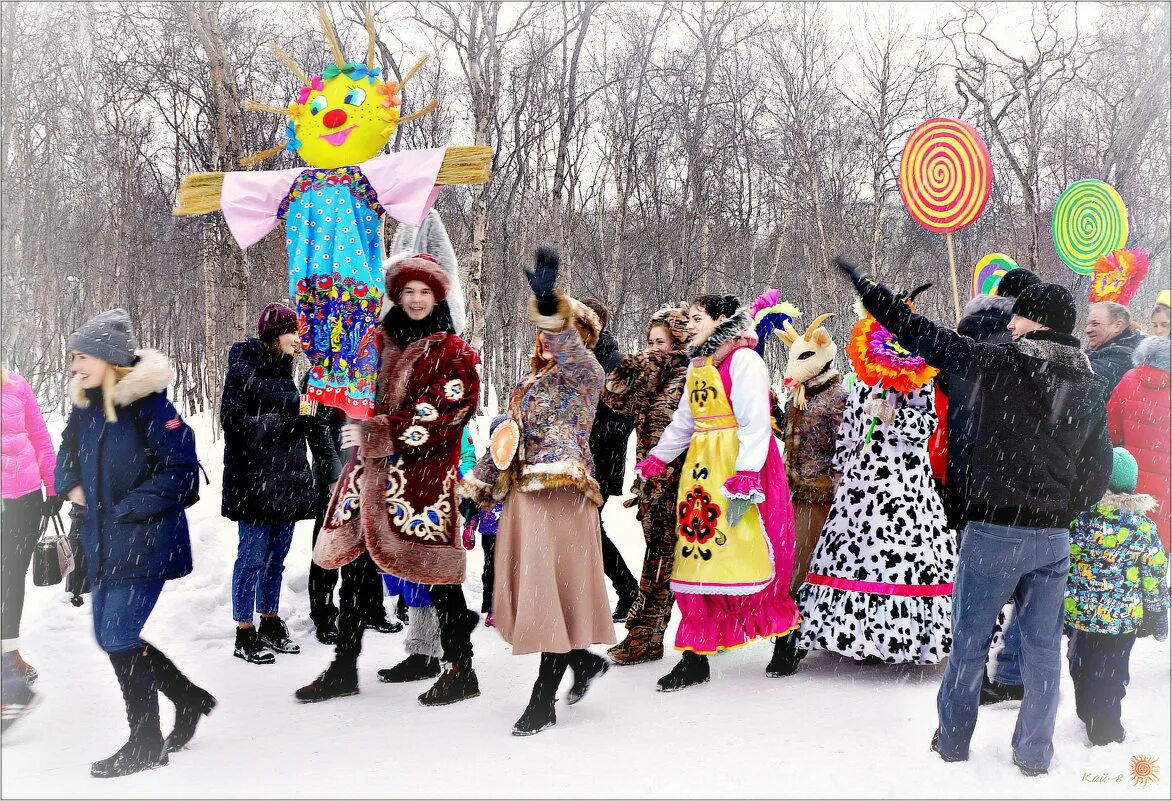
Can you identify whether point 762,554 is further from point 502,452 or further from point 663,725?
point 502,452

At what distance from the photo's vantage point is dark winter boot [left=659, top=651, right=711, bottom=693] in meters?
4.46

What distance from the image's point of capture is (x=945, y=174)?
17.0ft

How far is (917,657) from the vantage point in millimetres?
4414

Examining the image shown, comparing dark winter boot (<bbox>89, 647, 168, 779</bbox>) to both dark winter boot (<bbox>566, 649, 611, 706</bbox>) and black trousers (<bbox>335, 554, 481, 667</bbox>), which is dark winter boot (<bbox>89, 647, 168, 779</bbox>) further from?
dark winter boot (<bbox>566, 649, 611, 706</bbox>)

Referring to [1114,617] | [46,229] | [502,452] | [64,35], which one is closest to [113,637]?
[502,452]

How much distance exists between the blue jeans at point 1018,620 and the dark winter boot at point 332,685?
2750mm

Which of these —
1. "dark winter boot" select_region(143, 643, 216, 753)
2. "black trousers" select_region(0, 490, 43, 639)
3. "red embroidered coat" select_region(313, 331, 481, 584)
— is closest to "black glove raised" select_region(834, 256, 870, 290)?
"red embroidered coat" select_region(313, 331, 481, 584)

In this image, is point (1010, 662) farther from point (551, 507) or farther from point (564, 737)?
point (551, 507)

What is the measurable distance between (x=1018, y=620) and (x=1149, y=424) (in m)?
1.86

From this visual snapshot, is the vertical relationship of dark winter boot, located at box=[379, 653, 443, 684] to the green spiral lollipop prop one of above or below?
below

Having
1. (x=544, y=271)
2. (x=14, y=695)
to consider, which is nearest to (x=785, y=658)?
(x=544, y=271)

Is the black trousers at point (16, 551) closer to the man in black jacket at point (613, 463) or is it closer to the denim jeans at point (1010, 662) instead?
the man in black jacket at point (613, 463)

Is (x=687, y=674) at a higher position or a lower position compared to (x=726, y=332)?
lower

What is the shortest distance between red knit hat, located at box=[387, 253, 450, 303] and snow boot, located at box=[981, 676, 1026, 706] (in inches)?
125
